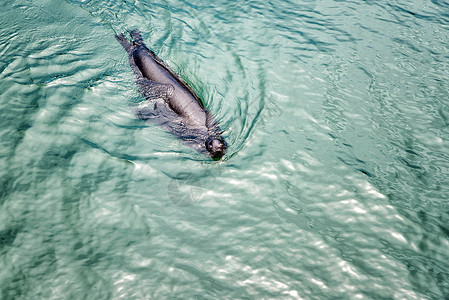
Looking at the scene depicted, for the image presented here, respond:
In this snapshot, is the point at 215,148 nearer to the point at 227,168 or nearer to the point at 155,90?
the point at 227,168

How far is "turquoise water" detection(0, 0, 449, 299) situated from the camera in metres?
4.23

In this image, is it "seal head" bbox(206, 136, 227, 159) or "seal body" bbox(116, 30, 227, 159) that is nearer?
"seal head" bbox(206, 136, 227, 159)

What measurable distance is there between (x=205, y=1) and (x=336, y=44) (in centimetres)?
388

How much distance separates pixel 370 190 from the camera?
5.29 meters

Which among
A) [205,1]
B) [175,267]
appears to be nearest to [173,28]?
[205,1]

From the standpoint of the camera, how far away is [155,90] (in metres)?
6.45

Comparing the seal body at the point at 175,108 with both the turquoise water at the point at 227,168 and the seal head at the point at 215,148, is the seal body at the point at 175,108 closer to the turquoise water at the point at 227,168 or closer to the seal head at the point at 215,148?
the seal head at the point at 215,148

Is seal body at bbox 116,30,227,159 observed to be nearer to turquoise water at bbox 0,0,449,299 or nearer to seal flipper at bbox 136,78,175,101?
seal flipper at bbox 136,78,175,101

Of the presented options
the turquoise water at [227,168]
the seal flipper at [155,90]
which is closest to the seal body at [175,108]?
the seal flipper at [155,90]

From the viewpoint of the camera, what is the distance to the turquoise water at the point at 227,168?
4227mm

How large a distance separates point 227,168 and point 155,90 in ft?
6.91

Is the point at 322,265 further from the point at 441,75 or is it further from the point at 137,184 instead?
the point at 441,75

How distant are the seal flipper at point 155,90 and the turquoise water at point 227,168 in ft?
1.02

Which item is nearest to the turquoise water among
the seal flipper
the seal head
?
the seal head
